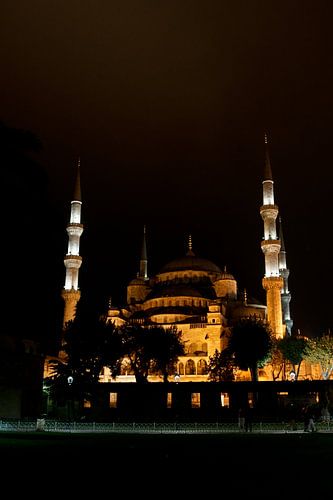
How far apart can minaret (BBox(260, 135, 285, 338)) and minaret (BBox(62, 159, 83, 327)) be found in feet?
62.3

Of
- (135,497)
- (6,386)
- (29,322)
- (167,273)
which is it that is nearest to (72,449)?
(135,497)

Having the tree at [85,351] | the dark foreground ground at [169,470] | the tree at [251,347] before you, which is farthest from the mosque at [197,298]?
the dark foreground ground at [169,470]

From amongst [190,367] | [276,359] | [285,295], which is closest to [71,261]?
[190,367]

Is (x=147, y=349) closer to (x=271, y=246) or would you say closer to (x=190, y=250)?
(x=271, y=246)

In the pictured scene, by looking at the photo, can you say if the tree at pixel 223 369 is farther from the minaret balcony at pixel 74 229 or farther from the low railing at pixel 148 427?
the low railing at pixel 148 427

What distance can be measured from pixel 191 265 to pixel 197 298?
9.63 metres

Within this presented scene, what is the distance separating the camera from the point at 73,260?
56906mm

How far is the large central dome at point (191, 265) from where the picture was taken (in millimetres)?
69250

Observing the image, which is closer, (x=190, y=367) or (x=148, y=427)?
(x=148, y=427)

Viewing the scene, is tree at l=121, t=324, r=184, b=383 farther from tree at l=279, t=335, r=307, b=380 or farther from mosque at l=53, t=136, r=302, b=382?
tree at l=279, t=335, r=307, b=380

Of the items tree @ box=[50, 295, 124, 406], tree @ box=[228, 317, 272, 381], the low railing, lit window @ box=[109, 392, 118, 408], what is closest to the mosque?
tree @ box=[228, 317, 272, 381]

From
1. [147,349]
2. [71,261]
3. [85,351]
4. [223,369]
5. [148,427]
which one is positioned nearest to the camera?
[148,427]

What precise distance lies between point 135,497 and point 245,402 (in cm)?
2899

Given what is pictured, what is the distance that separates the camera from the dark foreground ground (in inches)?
293
